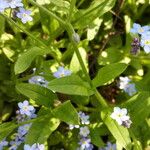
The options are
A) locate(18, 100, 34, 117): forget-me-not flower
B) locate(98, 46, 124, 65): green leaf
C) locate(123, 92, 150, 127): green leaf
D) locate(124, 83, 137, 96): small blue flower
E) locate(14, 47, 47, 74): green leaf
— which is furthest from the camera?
locate(98, 46, 124, 65): green leaf

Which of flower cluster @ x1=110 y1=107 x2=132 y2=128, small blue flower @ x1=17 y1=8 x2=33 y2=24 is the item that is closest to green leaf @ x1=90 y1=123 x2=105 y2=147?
flower cluster @ x1=110 y1=107 x2=132 y2=128

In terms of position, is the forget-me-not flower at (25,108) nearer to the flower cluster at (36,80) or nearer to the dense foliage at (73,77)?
the dense foliage at (73,77)

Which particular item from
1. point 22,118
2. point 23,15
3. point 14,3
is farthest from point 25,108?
point 14,3

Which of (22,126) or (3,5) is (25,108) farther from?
(3,5)

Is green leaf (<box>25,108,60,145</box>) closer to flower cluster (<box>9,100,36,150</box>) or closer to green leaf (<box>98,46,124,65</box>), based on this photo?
flower cluster (<box>9,100,36,150</box>)

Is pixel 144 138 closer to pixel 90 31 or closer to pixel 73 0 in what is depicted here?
pixel 90 31

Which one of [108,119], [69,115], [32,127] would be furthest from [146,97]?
[32,127]
